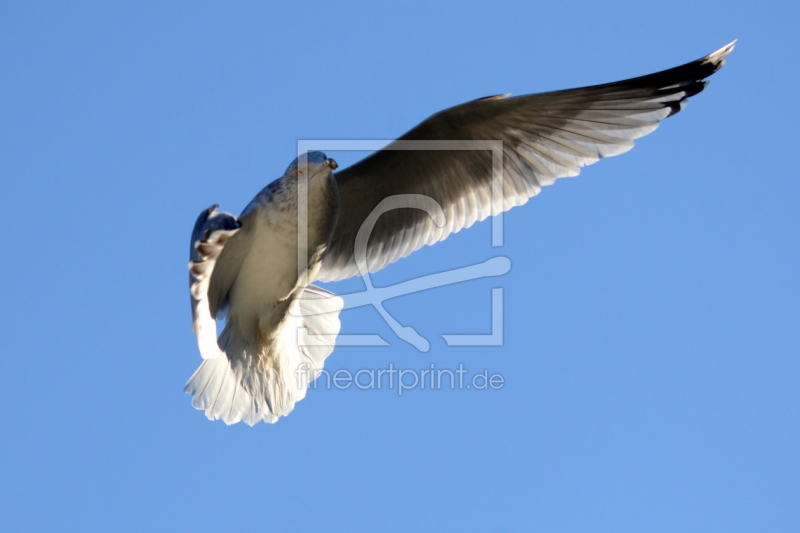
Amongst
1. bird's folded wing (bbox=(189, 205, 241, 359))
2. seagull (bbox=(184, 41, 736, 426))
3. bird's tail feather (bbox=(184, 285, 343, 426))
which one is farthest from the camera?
bird's tail feather (bbox=(184, 285, 343, 426))

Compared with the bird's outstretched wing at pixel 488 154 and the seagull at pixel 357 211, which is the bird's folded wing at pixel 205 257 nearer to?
the seagull at pixel 357 211

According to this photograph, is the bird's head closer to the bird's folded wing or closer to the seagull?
the seagull

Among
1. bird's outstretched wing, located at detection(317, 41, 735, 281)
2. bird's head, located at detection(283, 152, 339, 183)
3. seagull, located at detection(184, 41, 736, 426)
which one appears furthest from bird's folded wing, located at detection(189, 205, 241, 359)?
bird's outstretched wing, located at detection(317, 41, 735, 281)

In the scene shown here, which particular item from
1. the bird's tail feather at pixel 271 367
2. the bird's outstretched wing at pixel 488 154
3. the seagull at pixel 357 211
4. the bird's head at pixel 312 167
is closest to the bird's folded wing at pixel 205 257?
the seagull at pixel 357 211

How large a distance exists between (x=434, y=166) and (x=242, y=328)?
1605 millimetres

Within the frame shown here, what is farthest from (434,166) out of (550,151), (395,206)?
(550,151)

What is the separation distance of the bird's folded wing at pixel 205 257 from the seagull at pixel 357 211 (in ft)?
0.05

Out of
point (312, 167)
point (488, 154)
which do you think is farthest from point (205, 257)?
point (488, 154)

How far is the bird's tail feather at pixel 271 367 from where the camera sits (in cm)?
525

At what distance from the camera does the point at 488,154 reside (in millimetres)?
5320

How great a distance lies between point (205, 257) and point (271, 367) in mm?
1704

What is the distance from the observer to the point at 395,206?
561 centimetres

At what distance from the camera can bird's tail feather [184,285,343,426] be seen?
5.25m

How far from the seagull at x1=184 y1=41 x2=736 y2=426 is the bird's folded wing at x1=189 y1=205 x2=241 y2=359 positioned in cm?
2
